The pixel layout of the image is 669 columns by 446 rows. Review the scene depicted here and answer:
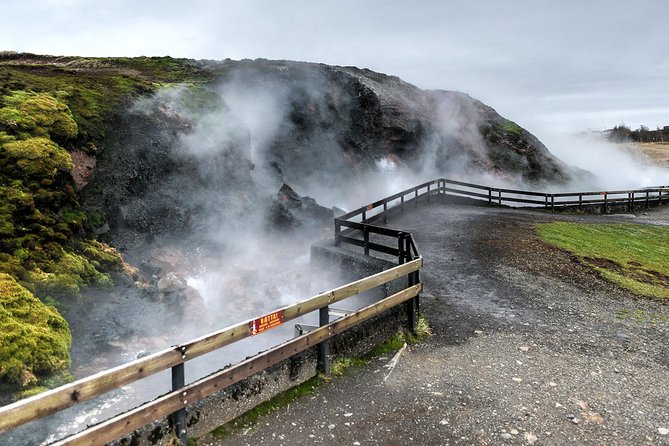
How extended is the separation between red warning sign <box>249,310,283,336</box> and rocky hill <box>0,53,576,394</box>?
3980 mm

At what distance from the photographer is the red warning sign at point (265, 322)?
557 cm

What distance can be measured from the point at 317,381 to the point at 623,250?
14505 millimetres

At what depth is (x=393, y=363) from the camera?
7.25m

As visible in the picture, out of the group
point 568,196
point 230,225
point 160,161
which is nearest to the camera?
point 160,161

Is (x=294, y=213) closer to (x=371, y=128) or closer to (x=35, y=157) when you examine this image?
(x=35, y=157)

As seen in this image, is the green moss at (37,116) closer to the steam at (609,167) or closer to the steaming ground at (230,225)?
the steaming ground at (230,225)

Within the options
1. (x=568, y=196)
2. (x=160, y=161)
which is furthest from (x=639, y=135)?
(x=160, y=161)

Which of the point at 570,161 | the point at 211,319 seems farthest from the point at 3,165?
the point at 570,161

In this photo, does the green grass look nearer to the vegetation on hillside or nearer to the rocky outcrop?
the rocky outcrop

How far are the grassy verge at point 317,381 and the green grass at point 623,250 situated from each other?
706cm

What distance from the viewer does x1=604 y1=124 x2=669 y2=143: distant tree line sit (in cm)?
8275

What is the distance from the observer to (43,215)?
1090 cm

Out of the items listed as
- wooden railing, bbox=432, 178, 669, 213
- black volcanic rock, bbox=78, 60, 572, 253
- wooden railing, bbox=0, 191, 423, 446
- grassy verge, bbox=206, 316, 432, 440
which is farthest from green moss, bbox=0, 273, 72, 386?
wooden railing, bbox=432, 178, 669, 213

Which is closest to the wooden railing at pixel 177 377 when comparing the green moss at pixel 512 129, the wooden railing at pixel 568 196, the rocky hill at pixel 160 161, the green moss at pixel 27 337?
the green moss at pixel 27 337
